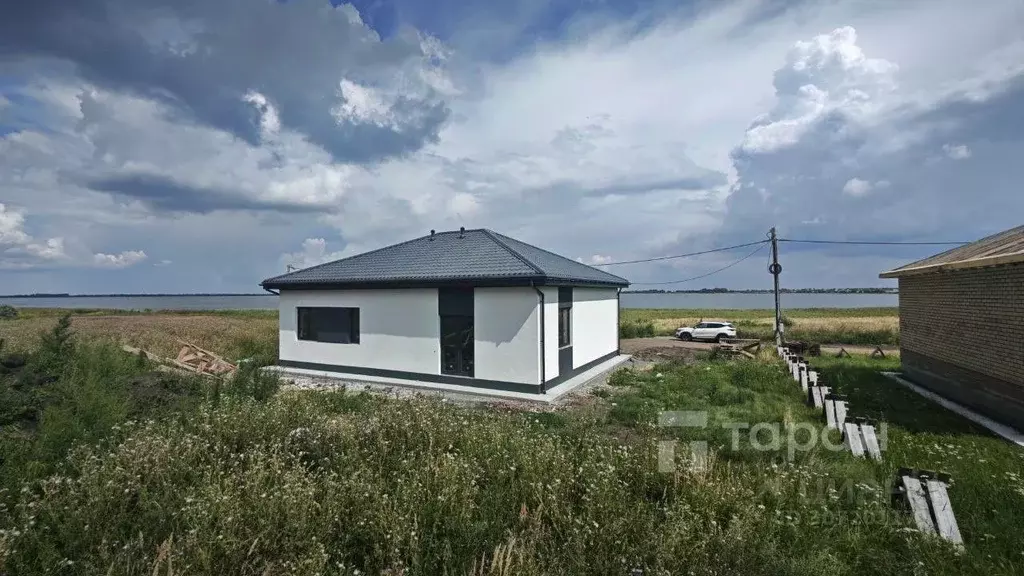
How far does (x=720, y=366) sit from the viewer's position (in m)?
14.8

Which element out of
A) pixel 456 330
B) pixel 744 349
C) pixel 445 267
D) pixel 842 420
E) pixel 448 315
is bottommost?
pixel 744 349

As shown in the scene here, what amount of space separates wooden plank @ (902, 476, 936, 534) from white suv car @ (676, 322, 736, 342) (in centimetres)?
2397

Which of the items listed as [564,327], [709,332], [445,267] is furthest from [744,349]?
[445,267]

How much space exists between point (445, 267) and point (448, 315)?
4.85 ft

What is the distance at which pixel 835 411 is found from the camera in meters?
7.70

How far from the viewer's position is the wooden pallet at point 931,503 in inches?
164

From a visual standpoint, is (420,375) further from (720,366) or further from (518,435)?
(720,366)

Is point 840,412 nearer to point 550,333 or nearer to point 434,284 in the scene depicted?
point 550,333

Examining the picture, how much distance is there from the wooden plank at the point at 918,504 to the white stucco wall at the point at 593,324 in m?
8.66

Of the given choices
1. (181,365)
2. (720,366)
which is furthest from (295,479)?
(720,366)

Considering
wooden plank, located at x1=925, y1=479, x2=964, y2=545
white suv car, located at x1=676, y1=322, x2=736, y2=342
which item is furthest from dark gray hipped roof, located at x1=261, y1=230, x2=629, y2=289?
white suv car, located at x1=676, y1=322, x2=736, y2=342

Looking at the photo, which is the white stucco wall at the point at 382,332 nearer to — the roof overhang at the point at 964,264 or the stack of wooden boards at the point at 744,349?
the stack of wooden boards at the point at 744,349

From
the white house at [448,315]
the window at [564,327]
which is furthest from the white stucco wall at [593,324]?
the window at [564,327]

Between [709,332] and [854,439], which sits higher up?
[854,439]
